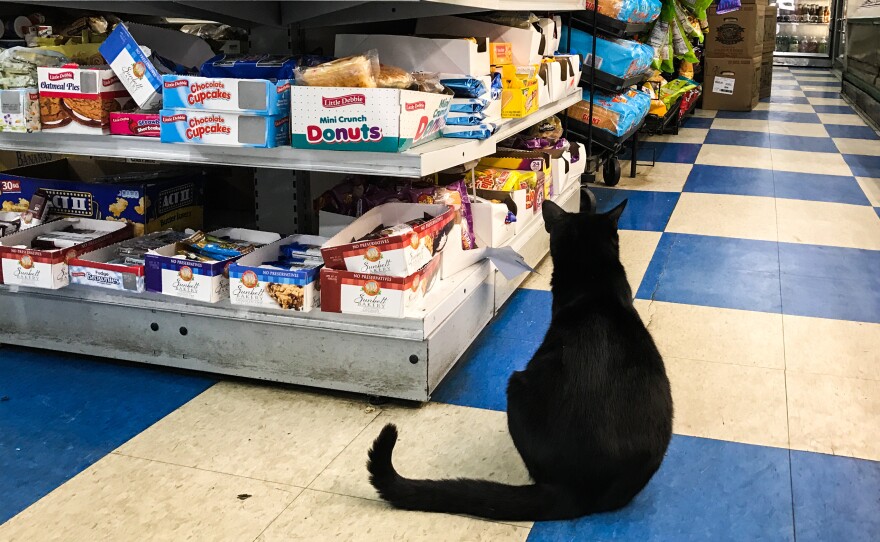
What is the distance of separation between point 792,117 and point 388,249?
6.80 metres

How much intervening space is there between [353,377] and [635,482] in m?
0.81

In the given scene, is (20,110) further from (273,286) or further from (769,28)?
(769,28)

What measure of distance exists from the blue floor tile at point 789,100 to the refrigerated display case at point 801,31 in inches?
217

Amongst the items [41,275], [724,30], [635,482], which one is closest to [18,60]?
[41,275]

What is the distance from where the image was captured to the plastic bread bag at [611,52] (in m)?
4.02

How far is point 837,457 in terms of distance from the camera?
1.84 metres

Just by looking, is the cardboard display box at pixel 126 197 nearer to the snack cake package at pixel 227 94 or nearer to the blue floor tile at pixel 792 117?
Result: the snack cake package at pixel 227 94

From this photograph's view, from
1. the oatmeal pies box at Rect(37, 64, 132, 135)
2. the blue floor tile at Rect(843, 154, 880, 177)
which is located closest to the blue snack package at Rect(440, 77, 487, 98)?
the oatmeal pies box at Rect(37, 64, 132, 135)

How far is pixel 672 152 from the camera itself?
19.4ft

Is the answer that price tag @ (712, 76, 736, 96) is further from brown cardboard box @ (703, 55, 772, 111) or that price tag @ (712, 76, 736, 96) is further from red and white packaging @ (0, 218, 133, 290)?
red and white packaging @ (0, 218, 133, 290)

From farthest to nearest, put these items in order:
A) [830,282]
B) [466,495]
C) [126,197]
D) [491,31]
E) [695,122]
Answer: [695,122]
[830,282]
[491,31]
[126,197]
[466,495]

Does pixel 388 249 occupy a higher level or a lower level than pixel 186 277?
higher

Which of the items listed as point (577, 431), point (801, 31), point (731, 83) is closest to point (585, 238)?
point (577, 431)

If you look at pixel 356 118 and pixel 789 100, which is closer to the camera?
pixel 356 118
